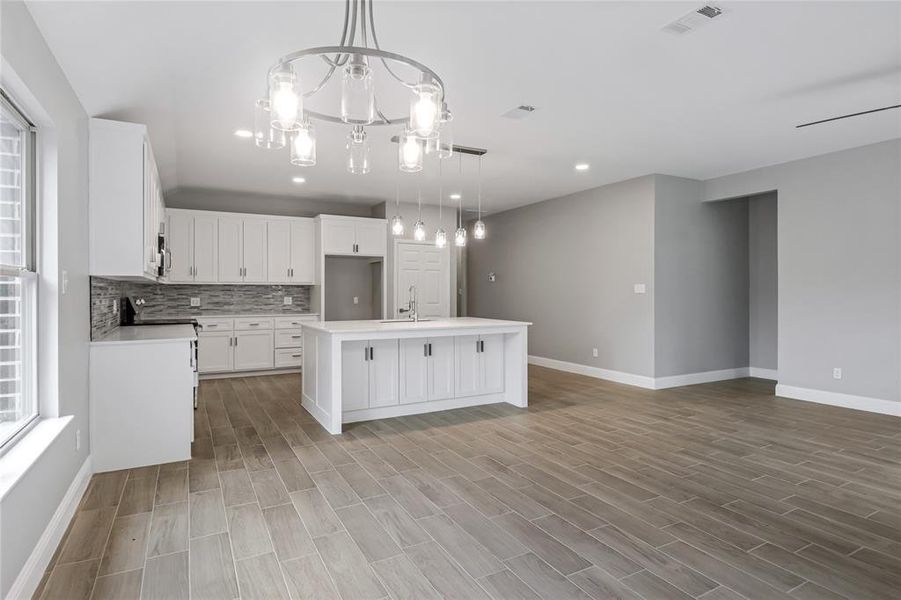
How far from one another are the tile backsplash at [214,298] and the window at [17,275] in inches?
126

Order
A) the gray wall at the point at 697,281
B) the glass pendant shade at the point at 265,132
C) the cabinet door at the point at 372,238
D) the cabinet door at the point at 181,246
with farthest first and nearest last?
the cabinet door at the point at 372,238 → the cabinet door at the point at 181,246 → the gray wall at the point at 697,281 → the glass pendant shade at the point at 265,132

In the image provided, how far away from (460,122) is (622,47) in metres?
1.60

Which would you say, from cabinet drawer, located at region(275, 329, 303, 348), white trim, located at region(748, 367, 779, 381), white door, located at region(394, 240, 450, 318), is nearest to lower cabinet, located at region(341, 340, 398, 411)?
→ cabinet drawer, located at region(275, 329, 303, 348)

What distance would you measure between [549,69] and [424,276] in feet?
16.3

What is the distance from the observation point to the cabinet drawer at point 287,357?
710cm

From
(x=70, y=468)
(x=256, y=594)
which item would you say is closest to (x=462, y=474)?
(x=256, y=594)

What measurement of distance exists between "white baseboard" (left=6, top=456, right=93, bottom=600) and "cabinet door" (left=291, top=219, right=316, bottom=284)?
4.62m

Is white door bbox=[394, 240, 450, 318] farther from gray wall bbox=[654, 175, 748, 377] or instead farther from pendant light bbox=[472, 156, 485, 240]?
gray wall bbox=[654, 175, 748, 377]

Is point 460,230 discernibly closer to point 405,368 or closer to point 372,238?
point 405,368

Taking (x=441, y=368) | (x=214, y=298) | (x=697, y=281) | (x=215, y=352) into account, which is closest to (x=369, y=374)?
(x=441, y=368)

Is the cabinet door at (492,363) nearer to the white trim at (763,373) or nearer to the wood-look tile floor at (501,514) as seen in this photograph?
the wood-look tile floor at (501,514)

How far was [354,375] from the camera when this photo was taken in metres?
4.59

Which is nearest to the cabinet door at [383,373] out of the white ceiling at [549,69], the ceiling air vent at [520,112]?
the white ceiling at [549,69]

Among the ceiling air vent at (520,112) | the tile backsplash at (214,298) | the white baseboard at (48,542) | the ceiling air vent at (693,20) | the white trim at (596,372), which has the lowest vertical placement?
the white baseboard at (48,542)
